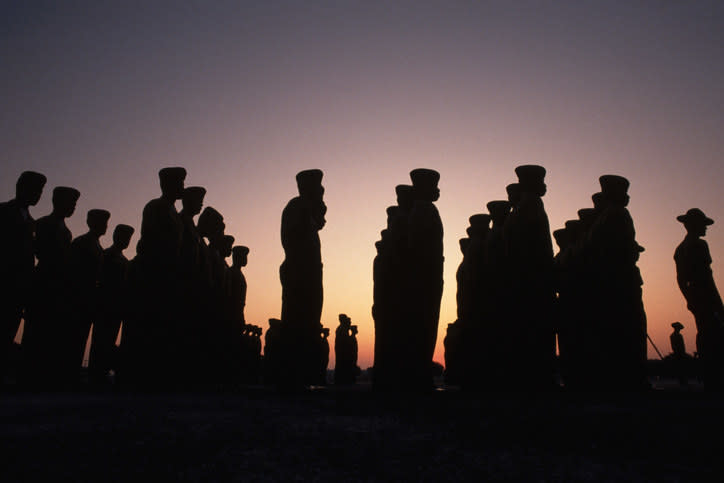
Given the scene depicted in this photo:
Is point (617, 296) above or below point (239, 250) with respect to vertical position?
below

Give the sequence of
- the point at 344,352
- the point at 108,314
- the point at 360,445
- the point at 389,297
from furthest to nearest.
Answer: the point at 344,352 < the point at 108,314 < the point at 389,297 < the point at 360,445

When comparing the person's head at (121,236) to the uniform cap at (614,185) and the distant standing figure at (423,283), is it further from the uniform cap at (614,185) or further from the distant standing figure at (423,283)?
the uniform cap at (614,185)

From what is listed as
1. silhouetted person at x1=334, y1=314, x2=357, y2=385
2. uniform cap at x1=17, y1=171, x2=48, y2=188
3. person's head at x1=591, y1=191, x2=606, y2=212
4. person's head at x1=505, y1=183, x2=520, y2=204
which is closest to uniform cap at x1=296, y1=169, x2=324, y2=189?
person's head at x1=505, y1=183, x2=520, y2=204

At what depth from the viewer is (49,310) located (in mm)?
8992

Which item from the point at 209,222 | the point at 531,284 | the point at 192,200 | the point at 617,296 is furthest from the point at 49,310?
the point at 617,296

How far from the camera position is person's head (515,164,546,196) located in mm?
8328

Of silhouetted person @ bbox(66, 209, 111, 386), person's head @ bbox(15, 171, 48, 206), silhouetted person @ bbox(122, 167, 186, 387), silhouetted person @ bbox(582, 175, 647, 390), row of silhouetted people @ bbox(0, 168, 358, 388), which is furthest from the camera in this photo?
silhouetted person @ bbox(66, 209, 111, 386)

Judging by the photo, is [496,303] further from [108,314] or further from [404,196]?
[108,314]

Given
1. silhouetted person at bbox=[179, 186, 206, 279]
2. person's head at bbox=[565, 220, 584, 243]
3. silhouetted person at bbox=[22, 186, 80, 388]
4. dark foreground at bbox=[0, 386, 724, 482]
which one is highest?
person's head at bbox=[565, 220, 584, 243]

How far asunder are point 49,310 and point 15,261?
4.01 ft

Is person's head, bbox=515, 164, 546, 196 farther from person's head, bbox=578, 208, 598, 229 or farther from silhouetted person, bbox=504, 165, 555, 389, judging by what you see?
person's head, bbox=578, 208, 598, 229

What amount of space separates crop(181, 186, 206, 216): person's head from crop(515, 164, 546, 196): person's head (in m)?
5.63

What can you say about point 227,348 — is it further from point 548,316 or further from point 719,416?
point 719,416

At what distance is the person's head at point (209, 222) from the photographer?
11359mm
